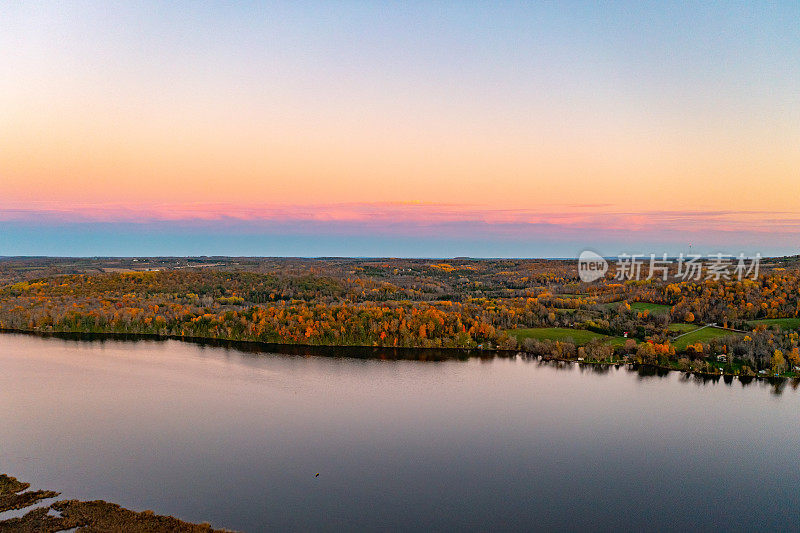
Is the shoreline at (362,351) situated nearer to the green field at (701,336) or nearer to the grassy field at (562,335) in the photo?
the grassy field at (562,335)

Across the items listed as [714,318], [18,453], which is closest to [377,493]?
[18,453]

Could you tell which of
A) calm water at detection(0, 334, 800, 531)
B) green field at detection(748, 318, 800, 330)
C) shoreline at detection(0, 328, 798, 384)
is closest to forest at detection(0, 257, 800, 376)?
green field at detection(748, 318, 800, 330)

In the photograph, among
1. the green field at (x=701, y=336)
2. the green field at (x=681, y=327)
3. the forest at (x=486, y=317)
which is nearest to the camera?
the forest at (x=486, y=317)

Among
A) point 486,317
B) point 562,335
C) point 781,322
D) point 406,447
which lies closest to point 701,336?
point 781,322
